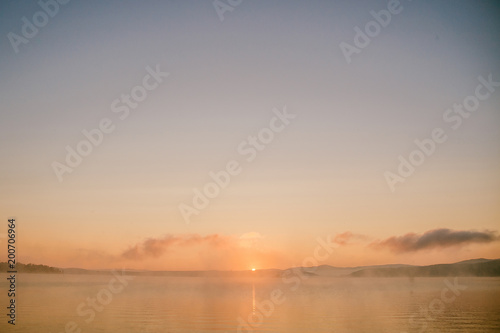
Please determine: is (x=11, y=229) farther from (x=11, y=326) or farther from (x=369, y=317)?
(x=369, y=317)

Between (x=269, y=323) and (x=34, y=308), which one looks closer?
(x=269, y=323)

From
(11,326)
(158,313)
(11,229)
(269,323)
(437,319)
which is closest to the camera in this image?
(11,229)

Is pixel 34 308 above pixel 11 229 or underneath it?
underneath

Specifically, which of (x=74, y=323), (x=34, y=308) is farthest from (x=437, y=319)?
(x=34, y=308)

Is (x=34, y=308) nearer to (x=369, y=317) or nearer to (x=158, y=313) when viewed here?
(x=158, y=313)

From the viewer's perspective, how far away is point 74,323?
3194 cm

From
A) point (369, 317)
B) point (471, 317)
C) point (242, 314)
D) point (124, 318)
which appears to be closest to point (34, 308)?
point (124, 318)

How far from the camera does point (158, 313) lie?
40.3 m

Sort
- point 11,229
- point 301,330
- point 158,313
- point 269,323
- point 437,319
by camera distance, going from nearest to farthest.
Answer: point 11,229 → point 301,330 → point 269,323 → point 437,319 → point 158,313

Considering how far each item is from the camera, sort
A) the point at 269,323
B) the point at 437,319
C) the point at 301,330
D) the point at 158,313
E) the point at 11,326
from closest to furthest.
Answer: the point at 11,326 < the point at 301,330 < the point at 269,323 < the point at 437,319 < the point at 158,313

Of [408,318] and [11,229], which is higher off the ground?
[11,229]

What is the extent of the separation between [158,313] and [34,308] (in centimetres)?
1193

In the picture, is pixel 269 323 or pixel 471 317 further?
pixel 471 317

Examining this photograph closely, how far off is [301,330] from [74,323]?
1657 centimetres
